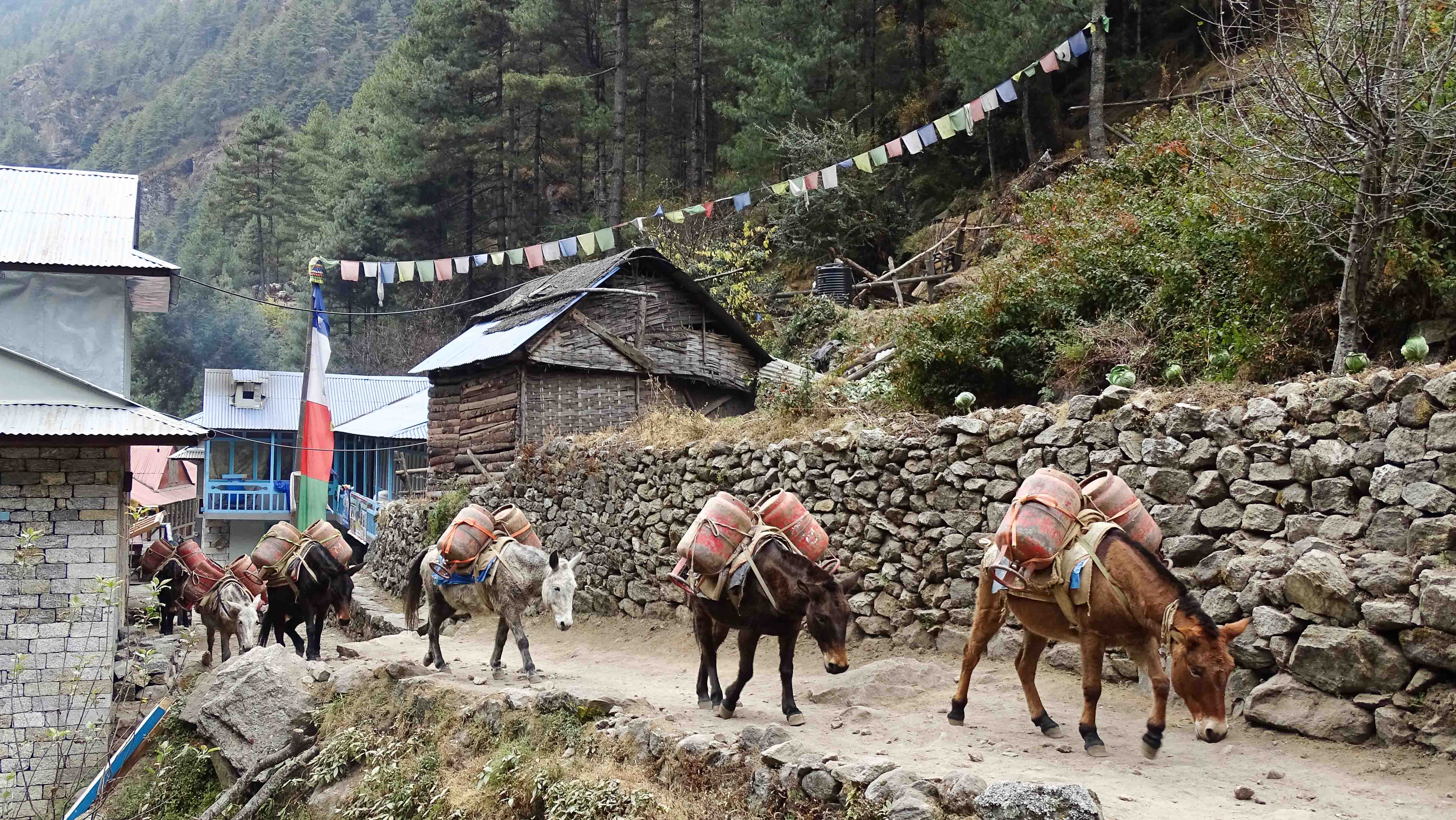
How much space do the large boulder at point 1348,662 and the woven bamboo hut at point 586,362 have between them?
541 inches

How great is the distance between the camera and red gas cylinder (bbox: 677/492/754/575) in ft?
24.8

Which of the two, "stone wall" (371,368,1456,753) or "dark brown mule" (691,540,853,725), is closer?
"stone wall" (371,368,1456,753)

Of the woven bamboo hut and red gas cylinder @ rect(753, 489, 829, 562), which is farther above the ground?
the woven bamboo hut

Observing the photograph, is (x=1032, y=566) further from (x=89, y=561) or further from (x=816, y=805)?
(x=89, y=561)

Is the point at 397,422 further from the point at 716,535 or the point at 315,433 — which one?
the point at 716,535

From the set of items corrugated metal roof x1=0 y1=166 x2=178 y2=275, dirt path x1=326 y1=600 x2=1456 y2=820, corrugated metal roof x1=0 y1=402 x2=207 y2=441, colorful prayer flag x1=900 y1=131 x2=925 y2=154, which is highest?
colorful prayer flag x1=900 y1=131 x2=925 y2=154

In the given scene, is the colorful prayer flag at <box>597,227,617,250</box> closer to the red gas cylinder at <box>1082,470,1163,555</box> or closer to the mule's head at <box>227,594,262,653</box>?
the mule's head at <box>227,594,262,653</box>

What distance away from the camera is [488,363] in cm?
1986

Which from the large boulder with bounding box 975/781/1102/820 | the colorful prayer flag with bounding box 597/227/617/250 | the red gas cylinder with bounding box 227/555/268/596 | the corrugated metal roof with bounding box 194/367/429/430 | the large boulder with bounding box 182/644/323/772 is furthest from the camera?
the corrugated metal roof with bounding box 194/367/429/430

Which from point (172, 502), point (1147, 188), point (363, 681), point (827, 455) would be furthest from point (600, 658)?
point (172, 502)

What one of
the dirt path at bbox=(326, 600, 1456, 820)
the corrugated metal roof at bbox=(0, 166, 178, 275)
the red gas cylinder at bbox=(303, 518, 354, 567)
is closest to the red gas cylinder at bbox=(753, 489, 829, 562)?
the dirt path at bbox=(326, 600, 1456, 820)

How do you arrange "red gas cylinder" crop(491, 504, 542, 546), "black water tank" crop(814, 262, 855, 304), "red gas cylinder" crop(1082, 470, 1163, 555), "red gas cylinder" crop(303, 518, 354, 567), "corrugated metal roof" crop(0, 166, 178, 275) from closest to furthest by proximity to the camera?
1. "red gas cylinder" crop(1082, 470, 1163, 555)
2. "red gas cylinder" crop(491, 504, 542, 546)
3. "red gas cylinder" crop(303, 518, 354, 567)
4. "corrugated metal roof" crop(0, 166, 178, 275)
5. "black water tank" crop(814, 262, 855, 304)

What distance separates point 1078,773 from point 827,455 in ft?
17.2

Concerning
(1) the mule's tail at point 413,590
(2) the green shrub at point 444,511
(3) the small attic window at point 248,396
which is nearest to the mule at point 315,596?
(1) the mule's tail at point 413,590
